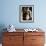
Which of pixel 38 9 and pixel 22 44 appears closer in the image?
pixel 22 44

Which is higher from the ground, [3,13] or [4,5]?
[4,5]

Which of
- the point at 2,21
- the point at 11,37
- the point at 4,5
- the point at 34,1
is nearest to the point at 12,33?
the point at 11,37

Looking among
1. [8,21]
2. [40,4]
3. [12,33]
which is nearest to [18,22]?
[8,21]

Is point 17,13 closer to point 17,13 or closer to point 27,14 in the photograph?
point 17,13

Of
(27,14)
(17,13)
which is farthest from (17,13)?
(27,14)

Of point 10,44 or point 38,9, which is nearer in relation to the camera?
point 10,44

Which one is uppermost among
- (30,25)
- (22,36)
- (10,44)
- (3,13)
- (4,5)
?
(4,5)

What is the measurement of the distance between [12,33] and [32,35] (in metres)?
0.54

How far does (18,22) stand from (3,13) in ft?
1.76

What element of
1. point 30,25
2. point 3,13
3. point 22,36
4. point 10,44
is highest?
point 3,13

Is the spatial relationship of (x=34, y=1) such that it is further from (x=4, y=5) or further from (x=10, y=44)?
(x=10, y=44)

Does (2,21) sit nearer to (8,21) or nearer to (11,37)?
(8,21)

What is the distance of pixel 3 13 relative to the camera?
4.04 meters

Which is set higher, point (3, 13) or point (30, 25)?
point (3, 13)
